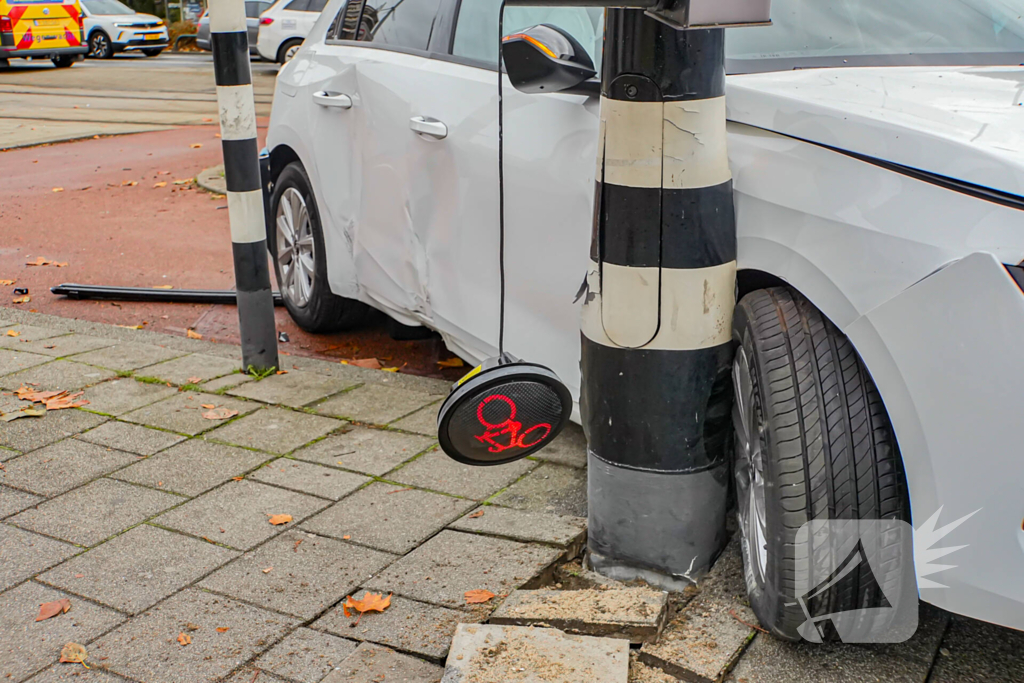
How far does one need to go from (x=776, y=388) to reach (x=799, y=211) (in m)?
0.37

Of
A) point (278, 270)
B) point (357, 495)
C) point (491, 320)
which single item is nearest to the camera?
point (357, 495)

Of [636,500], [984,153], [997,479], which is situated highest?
[984,153]

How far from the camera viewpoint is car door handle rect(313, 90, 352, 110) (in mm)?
4293

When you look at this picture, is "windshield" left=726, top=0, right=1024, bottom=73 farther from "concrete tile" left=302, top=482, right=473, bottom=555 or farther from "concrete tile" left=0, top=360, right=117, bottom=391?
"concrete tile" left=0, top=360, right=117, bottom=391

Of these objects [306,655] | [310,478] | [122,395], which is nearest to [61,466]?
[122,395]

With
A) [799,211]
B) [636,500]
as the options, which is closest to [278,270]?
[636,500]

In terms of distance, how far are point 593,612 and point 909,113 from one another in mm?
1288

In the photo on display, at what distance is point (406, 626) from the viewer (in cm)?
256

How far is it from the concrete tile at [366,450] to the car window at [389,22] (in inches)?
56.2

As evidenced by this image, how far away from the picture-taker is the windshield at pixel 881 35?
2.62 meters

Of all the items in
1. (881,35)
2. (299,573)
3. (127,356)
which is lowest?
(127,356)

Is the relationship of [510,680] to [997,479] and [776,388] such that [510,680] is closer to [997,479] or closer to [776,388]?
[776,388]

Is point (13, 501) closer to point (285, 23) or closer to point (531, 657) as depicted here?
point (531, 657)

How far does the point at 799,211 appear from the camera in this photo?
7.23 feet
